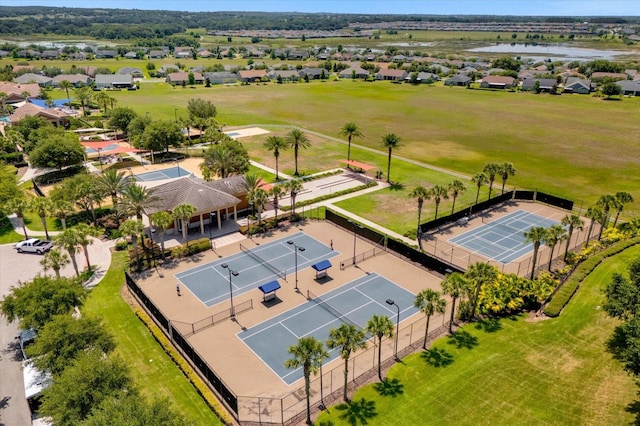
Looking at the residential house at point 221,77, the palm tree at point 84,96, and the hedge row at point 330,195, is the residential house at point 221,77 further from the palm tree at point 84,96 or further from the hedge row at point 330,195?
the hedge row at point 330,195

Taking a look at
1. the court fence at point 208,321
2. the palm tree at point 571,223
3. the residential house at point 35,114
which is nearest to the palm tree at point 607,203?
the palm tree at point 571,223

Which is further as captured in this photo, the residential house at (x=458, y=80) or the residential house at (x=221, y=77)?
the residential house at (x=458, y=80)

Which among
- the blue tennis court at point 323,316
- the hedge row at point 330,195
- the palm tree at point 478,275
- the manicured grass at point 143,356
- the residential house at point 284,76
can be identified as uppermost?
the residential house at point 284,76

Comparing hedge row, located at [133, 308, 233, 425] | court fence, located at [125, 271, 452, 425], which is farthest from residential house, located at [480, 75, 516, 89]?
hedge row, located at [133, 308, 233, 425]

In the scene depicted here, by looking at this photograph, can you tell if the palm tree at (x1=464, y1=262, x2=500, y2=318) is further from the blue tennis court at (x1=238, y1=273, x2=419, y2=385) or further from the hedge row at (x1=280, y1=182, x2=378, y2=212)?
the hedge row at (x1=280, y1=182, x2=378, y2=212)

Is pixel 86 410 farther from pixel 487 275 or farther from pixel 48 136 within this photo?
pixel 48 136
